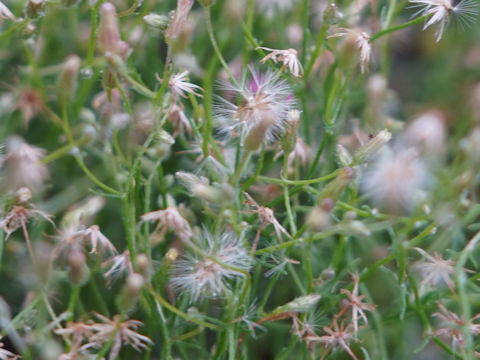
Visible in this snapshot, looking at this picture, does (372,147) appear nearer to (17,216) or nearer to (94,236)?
(94,236)

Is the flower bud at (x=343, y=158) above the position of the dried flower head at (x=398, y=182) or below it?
below

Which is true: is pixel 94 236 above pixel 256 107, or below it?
below

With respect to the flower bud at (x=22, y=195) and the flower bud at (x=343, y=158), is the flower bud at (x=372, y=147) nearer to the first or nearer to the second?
the flower bud at (x=343, y=158)

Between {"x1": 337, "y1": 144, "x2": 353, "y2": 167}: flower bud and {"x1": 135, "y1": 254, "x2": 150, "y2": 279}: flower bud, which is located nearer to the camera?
{"x1": 135, "y1": 254, "x2": 150, "y2": 279}: flower bud

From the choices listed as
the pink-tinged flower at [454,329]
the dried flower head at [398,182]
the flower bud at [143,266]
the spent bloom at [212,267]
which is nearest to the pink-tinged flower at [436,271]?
the pink-tinged flower at [454,329]

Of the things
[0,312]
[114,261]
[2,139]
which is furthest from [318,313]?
[2,139]

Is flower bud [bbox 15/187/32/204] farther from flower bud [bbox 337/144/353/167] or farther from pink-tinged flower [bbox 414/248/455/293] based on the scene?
pink-tinged flower [bbox 414/248/455/293]

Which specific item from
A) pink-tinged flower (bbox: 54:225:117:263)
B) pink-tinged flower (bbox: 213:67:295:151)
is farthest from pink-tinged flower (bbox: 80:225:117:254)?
pink-tinged flower (bbox: 213:67:295:151)

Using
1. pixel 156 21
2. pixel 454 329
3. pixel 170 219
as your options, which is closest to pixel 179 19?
pixel 156 21
